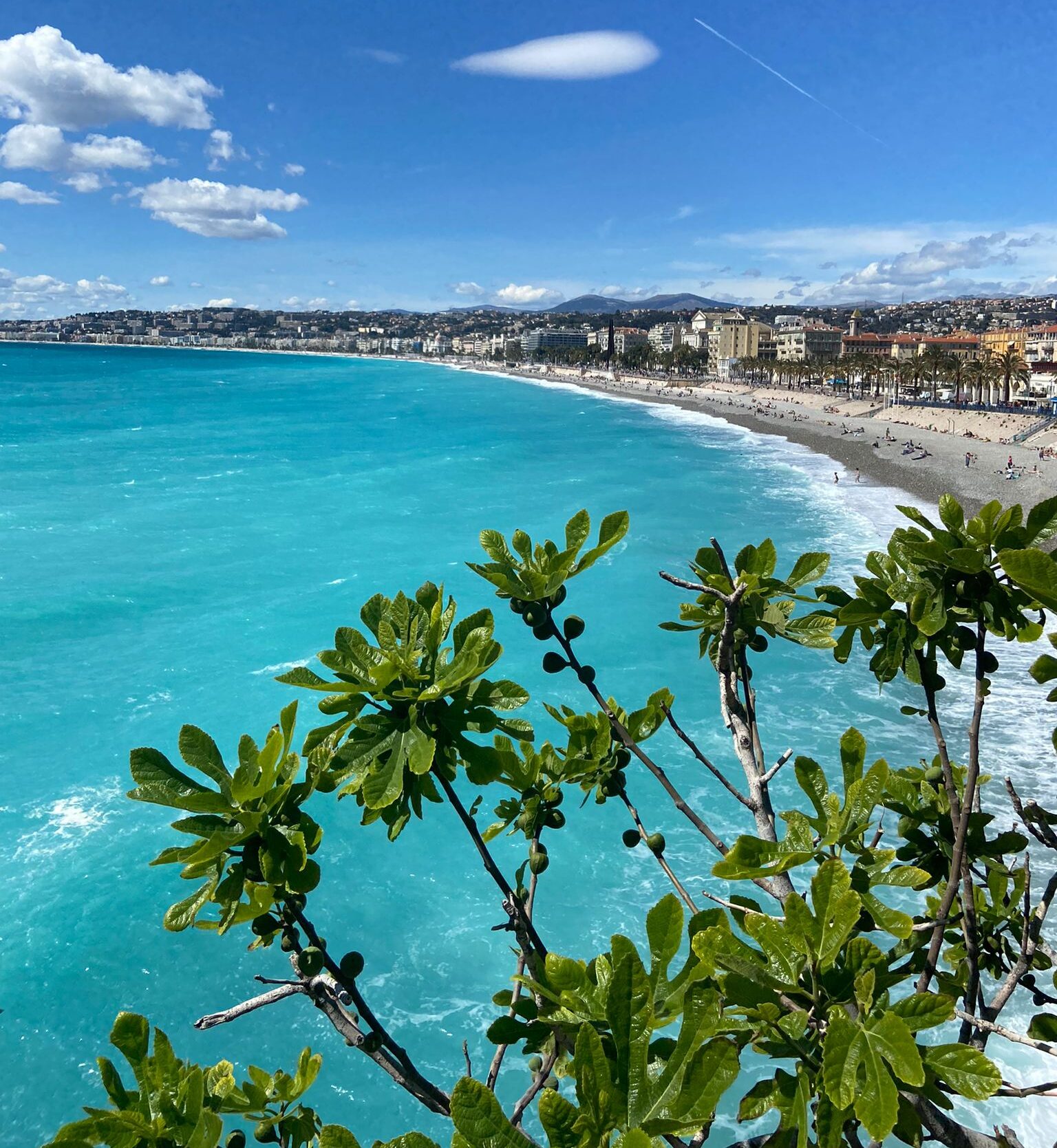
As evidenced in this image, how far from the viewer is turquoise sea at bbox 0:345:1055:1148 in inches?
524

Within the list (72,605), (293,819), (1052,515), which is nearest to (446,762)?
(293,819)

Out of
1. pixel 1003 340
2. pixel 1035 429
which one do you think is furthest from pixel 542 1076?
pixel 1003 340

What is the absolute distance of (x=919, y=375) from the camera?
10488 centimetres

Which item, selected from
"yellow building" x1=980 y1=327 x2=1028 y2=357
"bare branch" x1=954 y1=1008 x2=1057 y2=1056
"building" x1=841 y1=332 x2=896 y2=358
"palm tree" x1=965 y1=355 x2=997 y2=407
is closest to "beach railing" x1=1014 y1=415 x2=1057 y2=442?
"palm tree" x1=965 y1=355 x2=997 y2=407

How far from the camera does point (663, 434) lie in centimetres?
8844

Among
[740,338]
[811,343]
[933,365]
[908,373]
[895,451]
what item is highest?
[740,338]

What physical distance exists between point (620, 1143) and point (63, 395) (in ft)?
524

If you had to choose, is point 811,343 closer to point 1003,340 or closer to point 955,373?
point 1003,340

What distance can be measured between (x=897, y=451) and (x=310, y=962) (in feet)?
244

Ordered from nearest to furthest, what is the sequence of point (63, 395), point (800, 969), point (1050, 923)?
point (800, 969) < point (1050, 923) < point (63, 395)

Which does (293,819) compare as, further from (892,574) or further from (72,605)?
(72,605)

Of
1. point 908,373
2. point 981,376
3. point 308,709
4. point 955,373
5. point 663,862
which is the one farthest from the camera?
point 908,373

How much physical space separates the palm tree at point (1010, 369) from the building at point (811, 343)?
230 ft

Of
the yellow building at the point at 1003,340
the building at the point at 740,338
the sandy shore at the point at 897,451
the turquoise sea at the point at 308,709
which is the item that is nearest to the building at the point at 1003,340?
the yellow building at the point at 1003,340
